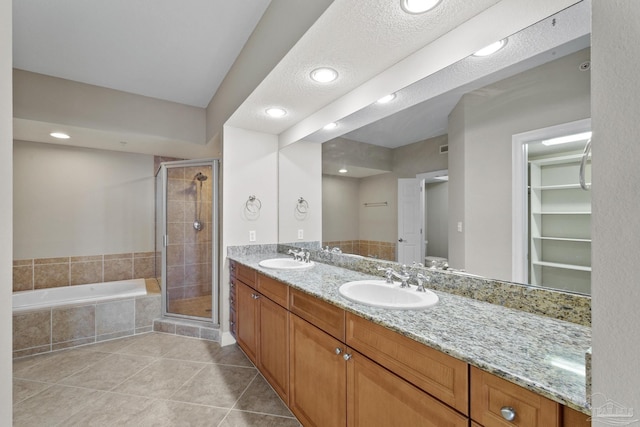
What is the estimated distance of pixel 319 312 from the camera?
140 cm

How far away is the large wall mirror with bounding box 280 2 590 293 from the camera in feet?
3.44

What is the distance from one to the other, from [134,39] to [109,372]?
8.91 ft

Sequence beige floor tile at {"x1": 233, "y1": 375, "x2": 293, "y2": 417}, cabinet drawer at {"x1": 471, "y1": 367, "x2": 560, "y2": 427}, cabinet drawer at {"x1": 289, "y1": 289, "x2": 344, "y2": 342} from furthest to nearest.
A: beige floor tile at {"x1": 233, "y1": 375, "x2": 293, "y2": 417} < cabinet drawer at {"x1": 289, "y1": 289, "x2": 344, "y2": 342} < cabinet drawer at {"x1": 471, "y1": 367, "x2": 560, "y2": 427}

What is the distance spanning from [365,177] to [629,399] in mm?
1813

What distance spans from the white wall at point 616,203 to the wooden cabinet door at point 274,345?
57.0 inches

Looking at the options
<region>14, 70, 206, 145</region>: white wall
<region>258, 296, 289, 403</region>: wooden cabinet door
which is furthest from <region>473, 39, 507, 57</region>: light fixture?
<region>14, 70, 206, 145</region>: white wall

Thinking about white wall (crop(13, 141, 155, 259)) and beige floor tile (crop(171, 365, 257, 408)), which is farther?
white wall (crop(13, 141, 155, 259))

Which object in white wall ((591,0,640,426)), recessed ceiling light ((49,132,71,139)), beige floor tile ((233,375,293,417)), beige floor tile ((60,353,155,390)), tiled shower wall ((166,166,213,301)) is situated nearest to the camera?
white wall ((591,0,640,426))

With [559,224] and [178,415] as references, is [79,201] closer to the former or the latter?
[178,415]

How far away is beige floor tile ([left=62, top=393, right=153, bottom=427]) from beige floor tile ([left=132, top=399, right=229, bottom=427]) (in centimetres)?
4

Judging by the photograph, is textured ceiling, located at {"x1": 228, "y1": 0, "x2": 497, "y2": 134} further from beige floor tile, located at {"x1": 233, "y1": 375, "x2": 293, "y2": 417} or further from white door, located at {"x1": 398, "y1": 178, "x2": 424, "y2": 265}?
beige floor tile, located at {"x1": 233, "y1": 375, "x2": 293, "y2": 417}

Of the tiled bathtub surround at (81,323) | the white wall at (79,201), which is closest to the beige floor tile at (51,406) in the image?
the tiled bathtub surround at (81,323)

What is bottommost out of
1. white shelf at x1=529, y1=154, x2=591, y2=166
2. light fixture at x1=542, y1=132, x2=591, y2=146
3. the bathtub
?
the bathtub

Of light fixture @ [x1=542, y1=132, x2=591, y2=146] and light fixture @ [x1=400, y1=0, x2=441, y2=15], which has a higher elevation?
light fixture @ [x1=400, y1=0, x2=441, y2=15]
